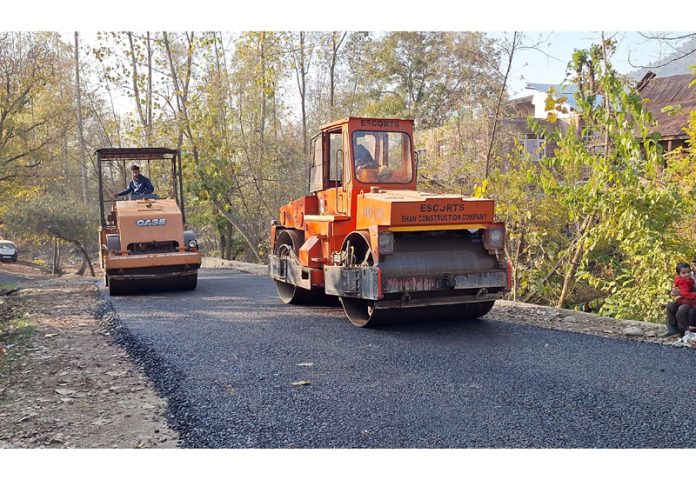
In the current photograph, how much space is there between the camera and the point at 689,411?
12.6ft

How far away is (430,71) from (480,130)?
35.0 feet

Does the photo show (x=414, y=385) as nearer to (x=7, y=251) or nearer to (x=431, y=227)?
(x=431, y=227)

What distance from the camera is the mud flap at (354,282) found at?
18.9 ft

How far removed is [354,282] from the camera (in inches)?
239

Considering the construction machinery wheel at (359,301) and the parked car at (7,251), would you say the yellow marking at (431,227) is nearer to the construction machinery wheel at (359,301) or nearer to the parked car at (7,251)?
the construction machinery wheel at (359,301)

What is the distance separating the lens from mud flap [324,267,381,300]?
5.77m

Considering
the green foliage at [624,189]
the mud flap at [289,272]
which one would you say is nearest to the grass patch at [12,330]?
the mud flap at [289,272]

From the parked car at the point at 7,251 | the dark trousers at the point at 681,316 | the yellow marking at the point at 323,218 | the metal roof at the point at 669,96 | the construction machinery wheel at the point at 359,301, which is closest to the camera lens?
the dark trousers at the point at 681,316

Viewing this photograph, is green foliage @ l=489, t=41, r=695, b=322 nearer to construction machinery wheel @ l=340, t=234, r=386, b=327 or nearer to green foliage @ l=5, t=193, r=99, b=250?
construction machinery wheel @ l=340, t=234, r=386, b=327

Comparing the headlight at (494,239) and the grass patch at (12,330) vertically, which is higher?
the headlight at (494,239)

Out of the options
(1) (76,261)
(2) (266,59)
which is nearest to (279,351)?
(2) (266,59)

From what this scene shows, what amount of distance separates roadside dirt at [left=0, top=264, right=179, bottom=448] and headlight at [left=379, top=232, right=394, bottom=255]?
7.69 ft

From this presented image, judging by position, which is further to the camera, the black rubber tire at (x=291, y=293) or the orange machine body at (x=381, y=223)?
the black rubber tire at (x=291, y=293)

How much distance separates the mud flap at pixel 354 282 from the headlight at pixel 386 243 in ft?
0.66
